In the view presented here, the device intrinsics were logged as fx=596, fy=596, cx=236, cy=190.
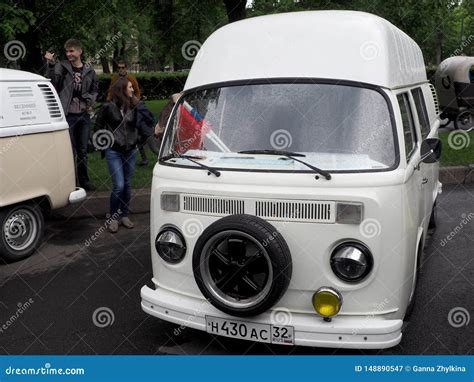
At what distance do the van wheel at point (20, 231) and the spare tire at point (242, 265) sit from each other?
3.39m

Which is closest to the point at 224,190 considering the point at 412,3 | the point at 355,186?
the point at 355,186

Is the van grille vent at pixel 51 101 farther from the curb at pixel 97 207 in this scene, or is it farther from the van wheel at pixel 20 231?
the curb at pixel 97 207

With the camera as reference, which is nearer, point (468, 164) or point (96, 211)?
point (96, 211)

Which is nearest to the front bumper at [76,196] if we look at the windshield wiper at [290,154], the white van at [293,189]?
the white van at [293,189]

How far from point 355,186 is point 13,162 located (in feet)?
13.2

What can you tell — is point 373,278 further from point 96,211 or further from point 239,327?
point 96,211

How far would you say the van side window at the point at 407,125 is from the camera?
4.41 meters

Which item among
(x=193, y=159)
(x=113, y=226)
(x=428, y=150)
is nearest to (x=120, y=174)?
(x=113, y=226)

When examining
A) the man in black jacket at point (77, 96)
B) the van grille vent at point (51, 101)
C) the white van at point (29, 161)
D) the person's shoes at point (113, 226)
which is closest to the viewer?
the white van at point (29, 161)

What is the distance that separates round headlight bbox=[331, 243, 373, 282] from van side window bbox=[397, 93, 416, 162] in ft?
3.05

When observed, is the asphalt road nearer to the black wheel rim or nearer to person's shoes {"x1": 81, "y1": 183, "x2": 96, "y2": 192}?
the black wheel rim

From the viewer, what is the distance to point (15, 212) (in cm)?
657

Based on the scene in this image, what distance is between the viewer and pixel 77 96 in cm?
905

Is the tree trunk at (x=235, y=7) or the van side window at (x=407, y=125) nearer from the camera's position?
the van side window at (x=407, y=125)
